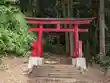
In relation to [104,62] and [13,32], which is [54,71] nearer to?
[104,62]

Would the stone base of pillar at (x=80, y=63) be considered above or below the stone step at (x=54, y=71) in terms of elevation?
above

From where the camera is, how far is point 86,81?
10805 millimetres

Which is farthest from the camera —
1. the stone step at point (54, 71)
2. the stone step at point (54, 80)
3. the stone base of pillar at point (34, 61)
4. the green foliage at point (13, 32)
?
the green foliage at point (13, 32)

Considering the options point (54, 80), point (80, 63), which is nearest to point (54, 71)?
point (54, 80)

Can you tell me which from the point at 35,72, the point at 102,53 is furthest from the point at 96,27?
the point at 35,72

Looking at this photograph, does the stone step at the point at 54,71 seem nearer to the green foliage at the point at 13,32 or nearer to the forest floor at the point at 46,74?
the forest floor at the point at 46,74

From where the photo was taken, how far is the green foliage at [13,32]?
508 inches

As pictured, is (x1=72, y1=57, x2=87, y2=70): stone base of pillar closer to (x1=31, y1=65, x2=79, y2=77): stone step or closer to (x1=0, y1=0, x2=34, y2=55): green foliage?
(x1=31, y1=65, x2=79, y2=77): stone step

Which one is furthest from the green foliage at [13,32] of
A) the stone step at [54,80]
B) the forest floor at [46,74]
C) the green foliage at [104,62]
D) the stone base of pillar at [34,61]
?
the green foliage at [104,62]

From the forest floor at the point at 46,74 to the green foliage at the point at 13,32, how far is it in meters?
0.82

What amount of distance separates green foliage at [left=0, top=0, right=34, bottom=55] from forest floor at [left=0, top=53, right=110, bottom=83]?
32.5 inches

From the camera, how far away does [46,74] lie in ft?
37.0

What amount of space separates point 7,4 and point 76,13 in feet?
15.7

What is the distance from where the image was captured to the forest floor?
10727mm
